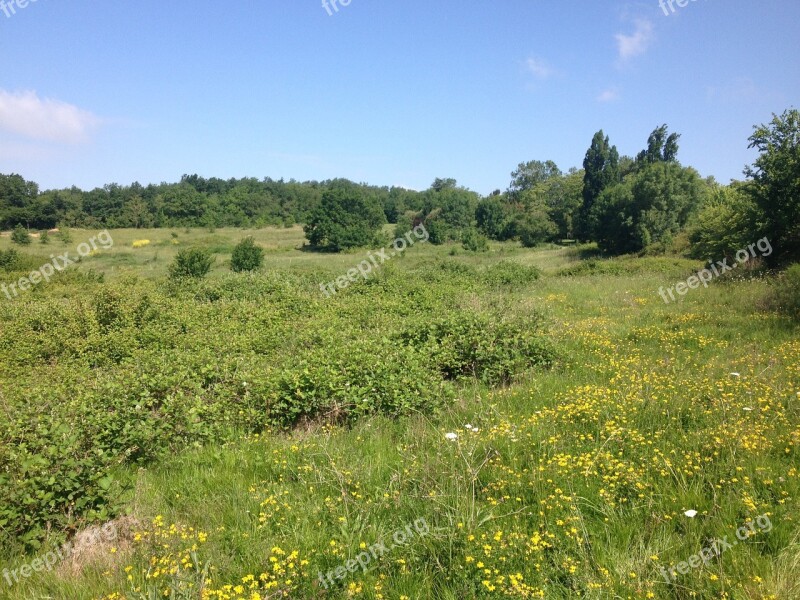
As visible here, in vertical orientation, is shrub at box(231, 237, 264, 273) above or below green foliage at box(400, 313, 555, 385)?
above

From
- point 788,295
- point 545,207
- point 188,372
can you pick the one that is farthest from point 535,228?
point 188,372

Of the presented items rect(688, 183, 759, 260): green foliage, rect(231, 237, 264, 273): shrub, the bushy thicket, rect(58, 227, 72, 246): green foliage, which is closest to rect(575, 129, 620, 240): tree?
rect(688, 183, 759, 260): green foliage

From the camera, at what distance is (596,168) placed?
53000 mm

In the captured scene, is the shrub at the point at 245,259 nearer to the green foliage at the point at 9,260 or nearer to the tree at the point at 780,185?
the green foliage at the point at 9,260

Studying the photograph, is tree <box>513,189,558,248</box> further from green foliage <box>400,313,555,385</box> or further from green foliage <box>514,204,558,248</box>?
green foliage <box>400,313,555,385</box>

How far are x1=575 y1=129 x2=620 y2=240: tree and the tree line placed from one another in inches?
4.6

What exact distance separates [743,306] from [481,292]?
815 centimetres

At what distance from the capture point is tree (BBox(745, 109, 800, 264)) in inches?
652

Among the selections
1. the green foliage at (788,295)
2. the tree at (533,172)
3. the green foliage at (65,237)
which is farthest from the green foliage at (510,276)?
the tree at (533,172)

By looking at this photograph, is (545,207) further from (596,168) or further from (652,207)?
(652,207)

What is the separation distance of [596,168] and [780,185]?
127 feet

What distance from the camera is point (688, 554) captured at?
10.0ft

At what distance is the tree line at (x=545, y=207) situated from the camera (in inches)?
691

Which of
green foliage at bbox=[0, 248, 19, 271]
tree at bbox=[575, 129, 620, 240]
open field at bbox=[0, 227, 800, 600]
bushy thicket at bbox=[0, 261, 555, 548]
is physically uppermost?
tree at bbox=[575, 129, 620, 240]
